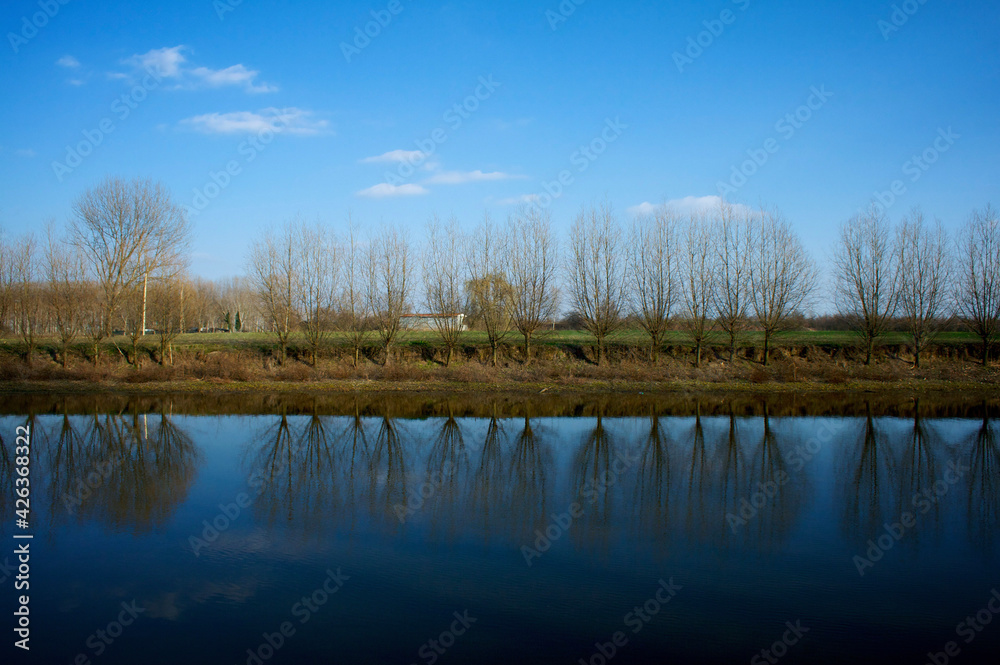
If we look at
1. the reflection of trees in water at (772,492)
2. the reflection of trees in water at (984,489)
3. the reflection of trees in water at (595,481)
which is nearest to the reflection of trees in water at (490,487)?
the reflection of trees in water at (595,481)

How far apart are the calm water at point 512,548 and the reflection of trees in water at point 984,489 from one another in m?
0.06

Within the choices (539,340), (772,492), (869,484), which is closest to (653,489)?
(772,492)

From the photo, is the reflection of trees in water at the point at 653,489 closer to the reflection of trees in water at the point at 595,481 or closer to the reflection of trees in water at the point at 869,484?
the reflection of trees in water at the point at 595,481

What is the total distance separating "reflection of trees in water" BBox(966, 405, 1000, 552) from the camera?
803 centimetres

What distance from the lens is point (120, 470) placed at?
11289 mm

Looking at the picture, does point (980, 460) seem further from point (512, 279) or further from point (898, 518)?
point (512, 279)

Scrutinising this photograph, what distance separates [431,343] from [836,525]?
26.8 metres

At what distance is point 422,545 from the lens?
24.3 ft

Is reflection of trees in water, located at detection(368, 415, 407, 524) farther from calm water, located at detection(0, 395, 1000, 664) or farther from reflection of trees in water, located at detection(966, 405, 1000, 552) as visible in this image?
reflection of trees in water, located at detection(966, 405, 1000, 552)

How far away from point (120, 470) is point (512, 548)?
844 centimetres

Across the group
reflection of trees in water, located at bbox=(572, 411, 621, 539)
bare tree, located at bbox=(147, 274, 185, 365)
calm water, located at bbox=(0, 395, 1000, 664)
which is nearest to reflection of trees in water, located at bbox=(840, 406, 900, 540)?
calm water, located at bbox=(0, 395, 1000, 664)

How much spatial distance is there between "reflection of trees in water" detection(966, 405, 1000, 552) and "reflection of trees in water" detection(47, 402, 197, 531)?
11.5m

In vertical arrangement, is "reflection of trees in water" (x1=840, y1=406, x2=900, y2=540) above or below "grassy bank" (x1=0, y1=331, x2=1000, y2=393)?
below

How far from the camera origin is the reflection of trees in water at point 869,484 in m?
8.45
